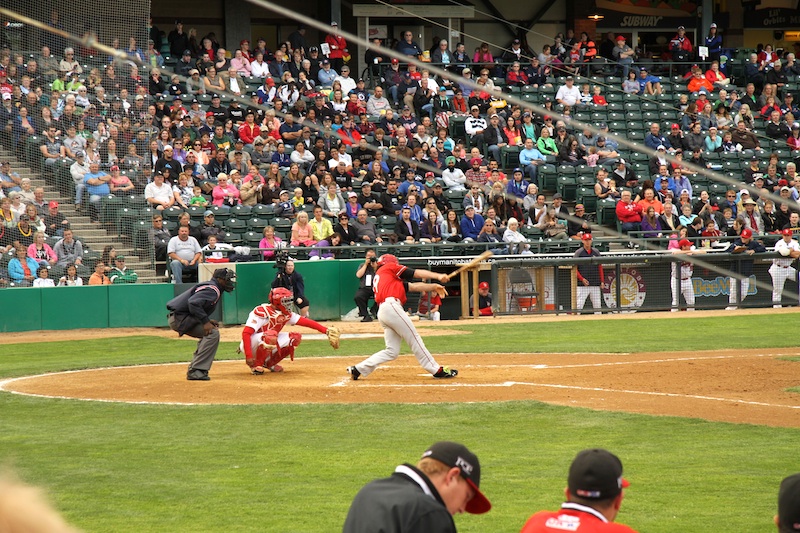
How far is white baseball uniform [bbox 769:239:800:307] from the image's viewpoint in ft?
84.4

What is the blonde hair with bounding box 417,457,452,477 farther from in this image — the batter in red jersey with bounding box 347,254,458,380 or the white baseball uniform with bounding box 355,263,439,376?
the white baseball uniform with bounding box 355,263,439,376

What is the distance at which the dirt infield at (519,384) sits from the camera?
1280cm

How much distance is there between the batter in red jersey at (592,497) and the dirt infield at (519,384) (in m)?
8.02

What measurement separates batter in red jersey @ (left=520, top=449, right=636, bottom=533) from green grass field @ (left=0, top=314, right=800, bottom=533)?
3.65 meters

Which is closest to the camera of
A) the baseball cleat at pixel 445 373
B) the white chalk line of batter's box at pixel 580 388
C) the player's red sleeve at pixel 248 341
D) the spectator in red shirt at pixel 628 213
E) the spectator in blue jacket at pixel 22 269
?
the white chalk line of batter's box at pixel 580 388

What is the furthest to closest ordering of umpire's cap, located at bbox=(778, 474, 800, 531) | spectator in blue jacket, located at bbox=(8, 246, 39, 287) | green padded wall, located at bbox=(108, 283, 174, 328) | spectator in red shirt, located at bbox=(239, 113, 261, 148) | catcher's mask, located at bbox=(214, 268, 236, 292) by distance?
spectator in red shirt, located at bbox=(239, 113, 261, 148) < green padded wall, located at bbox=(108, 283, 174, 328) < spectator in blue jacket, located at bbox=(8, 246, 39, 287) < catcher's mask, located at bbox=(214, 268, 236, 292) < umpire's cap, located at bbox=(778, 474, 800, 531)

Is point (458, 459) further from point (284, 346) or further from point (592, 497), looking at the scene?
point (284, 346)

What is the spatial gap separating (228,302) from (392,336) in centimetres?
1021

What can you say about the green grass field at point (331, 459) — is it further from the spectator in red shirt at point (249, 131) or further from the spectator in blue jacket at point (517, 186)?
the spectator in blue jacket at point (517, 186)

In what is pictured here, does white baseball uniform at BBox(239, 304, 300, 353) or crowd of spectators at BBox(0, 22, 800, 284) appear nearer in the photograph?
white baseball uniform at BBox(239, 304, 300, 353)

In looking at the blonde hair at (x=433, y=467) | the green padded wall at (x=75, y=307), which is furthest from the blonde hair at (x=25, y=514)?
the green padded wall at (x=75, y=307)

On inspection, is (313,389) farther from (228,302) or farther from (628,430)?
(228,302)

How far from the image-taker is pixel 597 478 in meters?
3.84

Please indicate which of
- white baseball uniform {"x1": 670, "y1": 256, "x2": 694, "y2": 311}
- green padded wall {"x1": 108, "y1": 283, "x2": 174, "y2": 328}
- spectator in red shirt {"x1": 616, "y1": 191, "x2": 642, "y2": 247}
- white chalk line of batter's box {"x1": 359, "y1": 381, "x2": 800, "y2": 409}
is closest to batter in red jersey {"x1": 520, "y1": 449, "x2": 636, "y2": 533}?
white chalk line of batter's box {"x1": 359, "y1": 381, "x2": 800, "y2": 409}
